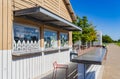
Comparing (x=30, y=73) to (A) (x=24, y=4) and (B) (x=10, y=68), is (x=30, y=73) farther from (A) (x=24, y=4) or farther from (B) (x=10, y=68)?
(A) (x=24, y=4)

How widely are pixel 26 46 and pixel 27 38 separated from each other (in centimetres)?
43

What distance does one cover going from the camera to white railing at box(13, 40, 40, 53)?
606cm

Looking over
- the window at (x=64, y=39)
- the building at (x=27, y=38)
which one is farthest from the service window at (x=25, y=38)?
the window at (x=64, y=39)

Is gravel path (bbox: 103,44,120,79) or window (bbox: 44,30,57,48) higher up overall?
window (bbox: 44,30,57,48)

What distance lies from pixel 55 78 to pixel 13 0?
356 centimetres

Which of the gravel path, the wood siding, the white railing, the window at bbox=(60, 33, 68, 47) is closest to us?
the white railing

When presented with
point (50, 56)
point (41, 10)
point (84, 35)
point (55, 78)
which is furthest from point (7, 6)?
point (84, 35)

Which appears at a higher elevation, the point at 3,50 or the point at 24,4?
the point at 24,4

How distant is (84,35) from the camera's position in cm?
2691

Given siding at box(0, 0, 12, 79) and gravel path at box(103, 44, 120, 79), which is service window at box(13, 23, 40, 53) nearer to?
siding at box(0, 0, 12, 79)

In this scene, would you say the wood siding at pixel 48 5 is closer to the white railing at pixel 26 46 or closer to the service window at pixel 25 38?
the service window at pixel 25 38

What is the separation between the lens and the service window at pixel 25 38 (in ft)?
20.1

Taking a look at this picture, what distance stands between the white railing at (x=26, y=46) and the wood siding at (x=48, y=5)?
1289mm

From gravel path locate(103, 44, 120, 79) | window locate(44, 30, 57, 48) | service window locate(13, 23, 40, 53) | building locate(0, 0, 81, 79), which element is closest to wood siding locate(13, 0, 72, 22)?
building locate(0, 0, 81, 79)
